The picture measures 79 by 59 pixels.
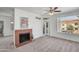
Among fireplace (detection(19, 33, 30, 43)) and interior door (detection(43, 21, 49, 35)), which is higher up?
interior door (detection(43, 21, 49, 35))

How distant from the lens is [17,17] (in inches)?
243

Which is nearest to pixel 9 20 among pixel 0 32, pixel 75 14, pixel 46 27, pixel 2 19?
pixel 2 19

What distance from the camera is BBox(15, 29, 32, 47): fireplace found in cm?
601

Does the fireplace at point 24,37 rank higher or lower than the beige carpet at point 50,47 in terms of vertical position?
higher

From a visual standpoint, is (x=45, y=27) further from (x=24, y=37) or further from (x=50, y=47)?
(x=50, y=47)

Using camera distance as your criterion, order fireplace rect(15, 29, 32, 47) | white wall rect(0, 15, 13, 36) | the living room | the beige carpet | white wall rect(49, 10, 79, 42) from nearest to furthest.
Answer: the beige carpet → the living room → fireplace rect(15, 29, 32, 47) → white wall rect(49, 10, 79, 42) → white wall rect(0, 15, 13, 36)

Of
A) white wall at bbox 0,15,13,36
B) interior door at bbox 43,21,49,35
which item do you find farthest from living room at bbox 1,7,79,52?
white wall at bbox 0,15,13,36

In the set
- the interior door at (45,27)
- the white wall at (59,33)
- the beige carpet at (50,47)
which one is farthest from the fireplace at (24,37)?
the interior door at (45,27)

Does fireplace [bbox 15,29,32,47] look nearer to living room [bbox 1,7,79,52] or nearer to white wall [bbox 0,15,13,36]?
living room [bbox 1,7,79,52]

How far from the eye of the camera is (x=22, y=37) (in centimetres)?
656

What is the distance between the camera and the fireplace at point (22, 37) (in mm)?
6008

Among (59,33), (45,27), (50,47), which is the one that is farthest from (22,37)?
(45,27)

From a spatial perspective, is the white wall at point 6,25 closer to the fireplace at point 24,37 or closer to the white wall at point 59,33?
the fireplace at point 24,37
